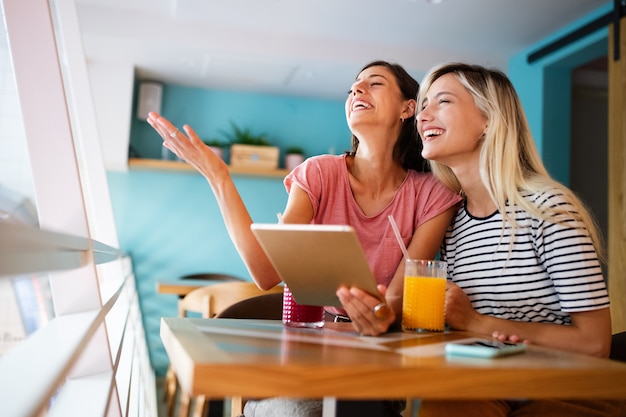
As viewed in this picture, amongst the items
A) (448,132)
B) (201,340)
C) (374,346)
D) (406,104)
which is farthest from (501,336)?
(406,104)

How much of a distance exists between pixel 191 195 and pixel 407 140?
11.8ft

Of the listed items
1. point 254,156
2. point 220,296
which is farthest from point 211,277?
point 220,296

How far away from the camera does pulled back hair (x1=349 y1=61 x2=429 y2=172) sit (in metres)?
1.92

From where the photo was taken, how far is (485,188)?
1.65 m

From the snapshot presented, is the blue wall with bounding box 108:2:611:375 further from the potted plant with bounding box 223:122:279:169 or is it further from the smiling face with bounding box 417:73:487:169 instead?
the smiling face with bounding box 417:73:487:169

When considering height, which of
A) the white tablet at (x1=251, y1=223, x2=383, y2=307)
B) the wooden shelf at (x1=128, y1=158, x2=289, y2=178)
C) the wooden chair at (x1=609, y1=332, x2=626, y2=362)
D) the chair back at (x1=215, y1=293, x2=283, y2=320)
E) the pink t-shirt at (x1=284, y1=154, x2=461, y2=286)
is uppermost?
the wooden shelf at (x1=128, y1=158, x2=289, y2=178)

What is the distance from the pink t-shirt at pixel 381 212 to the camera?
1.69 m

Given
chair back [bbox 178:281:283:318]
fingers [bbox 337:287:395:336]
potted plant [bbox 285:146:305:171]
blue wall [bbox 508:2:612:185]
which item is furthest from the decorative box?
fingers [bbox 337:287:395:336]

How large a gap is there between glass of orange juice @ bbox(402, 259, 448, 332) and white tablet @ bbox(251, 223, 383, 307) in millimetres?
154

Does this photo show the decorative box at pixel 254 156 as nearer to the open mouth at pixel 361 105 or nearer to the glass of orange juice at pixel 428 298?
the open mouth at pixel 361 105

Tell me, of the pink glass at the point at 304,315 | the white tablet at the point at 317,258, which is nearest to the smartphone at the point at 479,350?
the white tablet at the point at 317,258

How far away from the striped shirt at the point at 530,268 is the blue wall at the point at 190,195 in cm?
387

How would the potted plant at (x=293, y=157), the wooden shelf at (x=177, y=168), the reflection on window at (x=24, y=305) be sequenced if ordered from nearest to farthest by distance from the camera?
the reflection on window at (x=24, y=305) → the wooden shelf at (x=177, y=168) → the potted plant at (x=293, y=157)

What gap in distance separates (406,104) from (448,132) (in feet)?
Answer: 0.96
